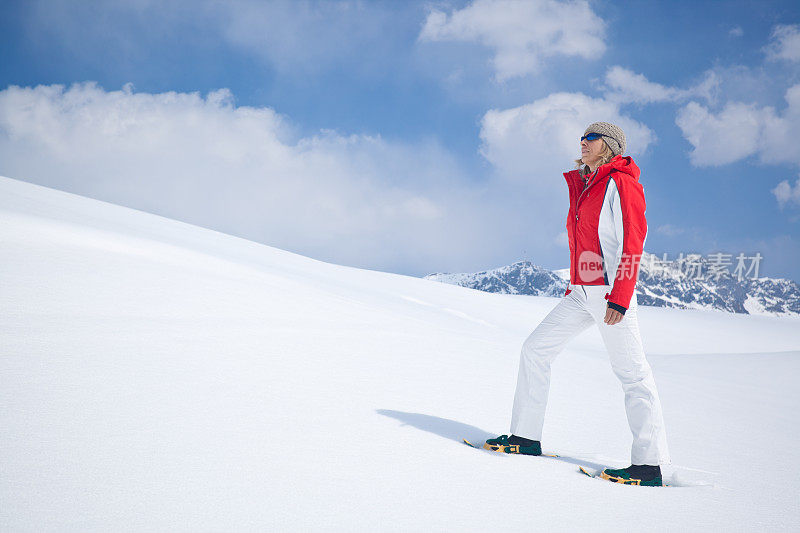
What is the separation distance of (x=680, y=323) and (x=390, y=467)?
2379 cm

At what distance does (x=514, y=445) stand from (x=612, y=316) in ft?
3.53

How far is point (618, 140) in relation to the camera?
366cm

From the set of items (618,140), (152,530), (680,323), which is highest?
(680,323)

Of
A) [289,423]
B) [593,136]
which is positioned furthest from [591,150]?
[289,423]

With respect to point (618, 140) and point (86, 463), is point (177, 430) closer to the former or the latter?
point (86, 463)

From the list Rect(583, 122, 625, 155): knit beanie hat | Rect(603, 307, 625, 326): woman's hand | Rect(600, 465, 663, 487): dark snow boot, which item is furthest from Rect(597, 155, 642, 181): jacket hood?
Rect(600, 465, 663, 487): dark snow boot

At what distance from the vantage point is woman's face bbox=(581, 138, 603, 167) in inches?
145

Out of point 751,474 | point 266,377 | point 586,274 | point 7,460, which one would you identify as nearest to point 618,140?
point 586,274

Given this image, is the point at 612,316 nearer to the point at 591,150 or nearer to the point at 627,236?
the point at 627,236

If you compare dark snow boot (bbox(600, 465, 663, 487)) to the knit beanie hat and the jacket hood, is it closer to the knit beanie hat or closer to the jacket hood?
the jacket hood

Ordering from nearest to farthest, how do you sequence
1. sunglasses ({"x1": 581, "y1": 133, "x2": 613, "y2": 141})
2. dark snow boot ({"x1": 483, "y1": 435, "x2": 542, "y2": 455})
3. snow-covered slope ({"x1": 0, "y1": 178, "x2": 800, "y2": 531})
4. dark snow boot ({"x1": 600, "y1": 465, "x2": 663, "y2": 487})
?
snow-covered slope ({"x1": 0, "y1": 178, "x2": 800, "y2": 531})
dark snow boot ({"x1": 600, "y1": 465, "x2": 663, "y2": 487})
dark snow boot ({"x1": 483, "y1": 435, "x2": 542, "y2": 455})
sunglasses ({"x1": 581, "y1": 133, "x2": 613, "y2": 141})

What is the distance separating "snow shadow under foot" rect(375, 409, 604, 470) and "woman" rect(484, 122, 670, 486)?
0.78 feet

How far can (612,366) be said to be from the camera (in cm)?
339

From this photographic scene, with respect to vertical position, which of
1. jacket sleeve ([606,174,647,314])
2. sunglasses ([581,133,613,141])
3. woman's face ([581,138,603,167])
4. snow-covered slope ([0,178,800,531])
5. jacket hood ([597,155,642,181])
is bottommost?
snow-covered slope ([0,178,800,531])
